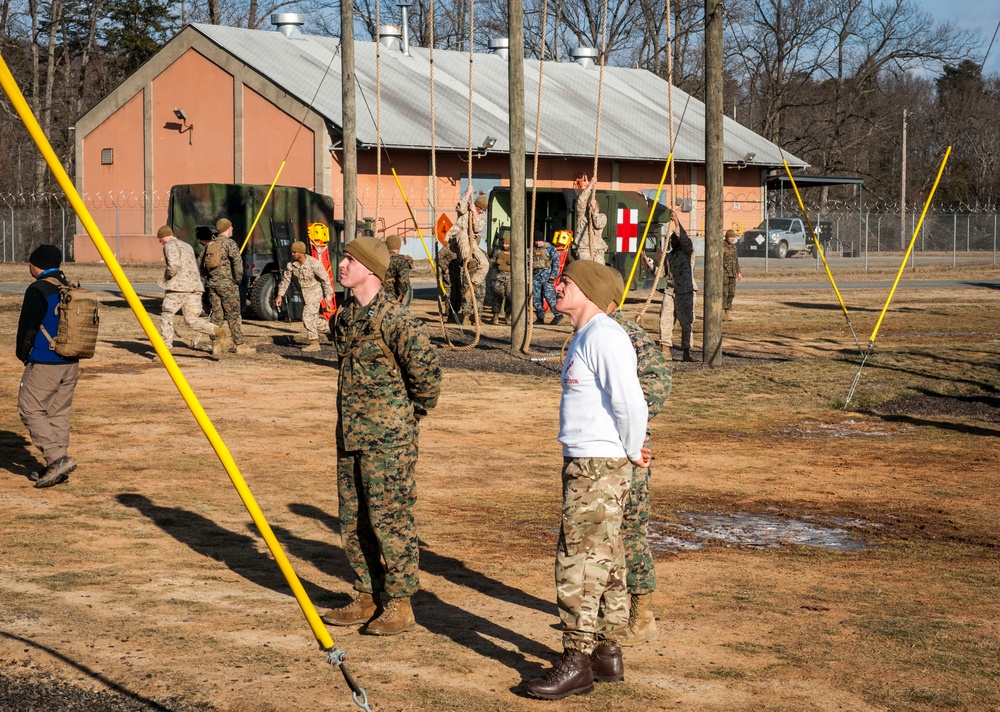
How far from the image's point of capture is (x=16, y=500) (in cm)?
952

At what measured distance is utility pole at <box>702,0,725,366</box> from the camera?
17234 mm

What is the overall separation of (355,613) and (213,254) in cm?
1170

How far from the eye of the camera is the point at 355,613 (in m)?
6.59

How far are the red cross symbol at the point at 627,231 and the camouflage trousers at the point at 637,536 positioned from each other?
22.4 metres

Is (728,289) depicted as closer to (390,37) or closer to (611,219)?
(611,219)

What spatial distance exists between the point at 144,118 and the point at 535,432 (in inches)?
1381

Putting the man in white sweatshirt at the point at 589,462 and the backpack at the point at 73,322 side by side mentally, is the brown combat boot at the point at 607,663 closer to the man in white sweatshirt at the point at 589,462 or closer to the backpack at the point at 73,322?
the man in white sweatshirt at the point at 589,462

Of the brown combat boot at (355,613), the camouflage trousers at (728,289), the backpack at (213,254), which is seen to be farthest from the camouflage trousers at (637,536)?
the camouflage trousers at (728,289)

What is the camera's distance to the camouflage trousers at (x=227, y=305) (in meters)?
17.8

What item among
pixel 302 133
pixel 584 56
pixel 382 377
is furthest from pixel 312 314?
pixel 584 56

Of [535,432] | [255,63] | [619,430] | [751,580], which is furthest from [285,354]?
[255,63]

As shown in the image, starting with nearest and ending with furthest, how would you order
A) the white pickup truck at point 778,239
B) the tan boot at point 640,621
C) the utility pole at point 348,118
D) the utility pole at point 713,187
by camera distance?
the tan boot at point 640,621 → the utility pole at point 713,187 → the utility pole at point 348,118 → the white pickup truck at point 778,239

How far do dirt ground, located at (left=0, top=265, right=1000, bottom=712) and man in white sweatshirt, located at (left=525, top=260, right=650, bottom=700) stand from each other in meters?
0.23

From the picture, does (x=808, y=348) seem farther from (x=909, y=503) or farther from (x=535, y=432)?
(x=909, y=503)
